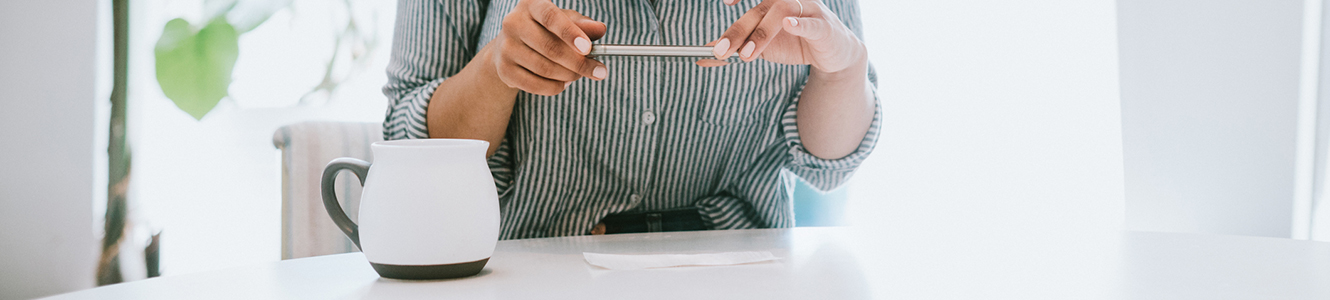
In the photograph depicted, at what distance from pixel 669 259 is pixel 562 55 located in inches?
7.5

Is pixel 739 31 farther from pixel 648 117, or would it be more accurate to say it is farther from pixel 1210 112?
pixel 1210 112

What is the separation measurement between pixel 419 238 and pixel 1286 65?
6.71 feet

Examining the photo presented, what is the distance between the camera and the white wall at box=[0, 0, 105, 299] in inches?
64.6

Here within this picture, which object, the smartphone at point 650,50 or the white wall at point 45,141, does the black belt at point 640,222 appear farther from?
the white wall at point 45,141

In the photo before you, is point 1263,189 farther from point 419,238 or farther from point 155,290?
point 155,290

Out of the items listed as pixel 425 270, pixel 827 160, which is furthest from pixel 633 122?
pixel 425 270

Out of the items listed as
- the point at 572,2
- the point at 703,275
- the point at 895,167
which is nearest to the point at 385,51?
the point at 572,2

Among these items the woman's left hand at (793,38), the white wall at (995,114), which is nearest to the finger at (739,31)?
the woman's left hand at (793,38)

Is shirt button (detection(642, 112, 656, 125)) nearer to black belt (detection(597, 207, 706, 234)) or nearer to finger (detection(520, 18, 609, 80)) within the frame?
black belt (detection(597, 207, 706, 234))

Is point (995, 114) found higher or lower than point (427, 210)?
higher

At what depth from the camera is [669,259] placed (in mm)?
567

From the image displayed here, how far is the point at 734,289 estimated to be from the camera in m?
0.46

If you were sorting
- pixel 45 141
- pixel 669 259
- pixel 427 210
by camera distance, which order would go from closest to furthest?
pixel 427 210 → pixel 669 259 → pixel 45 141

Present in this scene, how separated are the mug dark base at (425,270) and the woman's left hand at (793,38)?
0.26 m
